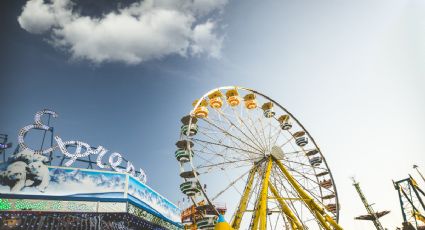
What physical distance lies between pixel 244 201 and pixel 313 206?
12.3ft

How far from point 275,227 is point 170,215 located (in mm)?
15006

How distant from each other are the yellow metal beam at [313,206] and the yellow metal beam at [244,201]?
158 cm

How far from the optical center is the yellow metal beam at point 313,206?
15.6 metres

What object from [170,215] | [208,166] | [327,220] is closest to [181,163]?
[208,166]

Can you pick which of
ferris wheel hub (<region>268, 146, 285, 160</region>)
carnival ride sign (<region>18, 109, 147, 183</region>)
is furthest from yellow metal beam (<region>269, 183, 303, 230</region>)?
carnival ride sign (<region>18, 109, 147, 183</region>)

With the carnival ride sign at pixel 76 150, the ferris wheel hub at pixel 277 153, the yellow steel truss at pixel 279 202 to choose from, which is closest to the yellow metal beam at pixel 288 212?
the yellow steel truss at pixel 279 202

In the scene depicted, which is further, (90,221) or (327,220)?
(90,221)

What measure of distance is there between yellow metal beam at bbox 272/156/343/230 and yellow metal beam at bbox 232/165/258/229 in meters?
1.58

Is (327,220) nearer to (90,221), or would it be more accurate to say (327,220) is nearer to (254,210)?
(254,210)

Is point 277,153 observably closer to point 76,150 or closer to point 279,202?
point 279,202

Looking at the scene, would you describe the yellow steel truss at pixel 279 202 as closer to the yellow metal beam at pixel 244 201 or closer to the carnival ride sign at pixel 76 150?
the yellow metal beam at pixel 244 201

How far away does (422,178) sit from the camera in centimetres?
2477

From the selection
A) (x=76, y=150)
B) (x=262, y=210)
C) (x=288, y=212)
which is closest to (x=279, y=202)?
(x=288, y=212)

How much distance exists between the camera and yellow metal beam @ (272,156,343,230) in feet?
51.2
